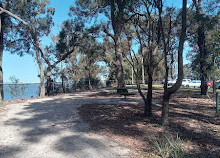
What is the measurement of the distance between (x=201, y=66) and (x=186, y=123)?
8.34 m

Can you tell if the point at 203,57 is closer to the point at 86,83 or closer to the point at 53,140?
the point at 53,140

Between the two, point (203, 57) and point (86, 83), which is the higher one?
point (203, 57)

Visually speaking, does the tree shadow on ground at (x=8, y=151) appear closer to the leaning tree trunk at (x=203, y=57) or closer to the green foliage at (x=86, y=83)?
the leaning tree trunk at (x=203, y=57)

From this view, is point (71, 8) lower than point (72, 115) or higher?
higher

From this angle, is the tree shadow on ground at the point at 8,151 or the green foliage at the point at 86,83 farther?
the green foliage at the point at 86,83

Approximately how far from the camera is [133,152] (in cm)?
375

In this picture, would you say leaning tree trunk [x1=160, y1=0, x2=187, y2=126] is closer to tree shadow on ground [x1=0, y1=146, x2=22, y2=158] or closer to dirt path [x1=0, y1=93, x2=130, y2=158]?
dirt path [x1=0, y1=93, x2=130, y2=158]

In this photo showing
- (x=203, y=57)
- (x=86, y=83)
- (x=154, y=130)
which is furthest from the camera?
(x=86, y=83)

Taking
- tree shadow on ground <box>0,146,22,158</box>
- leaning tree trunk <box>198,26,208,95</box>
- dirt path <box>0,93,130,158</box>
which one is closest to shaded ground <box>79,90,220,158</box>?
dirt path <box>0,93,130,158</box>

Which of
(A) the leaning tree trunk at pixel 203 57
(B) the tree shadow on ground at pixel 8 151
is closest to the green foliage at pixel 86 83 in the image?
(A) the leaning tree trunk at pixel 203 57

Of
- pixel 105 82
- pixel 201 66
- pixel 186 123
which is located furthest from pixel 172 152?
pixel 105 82

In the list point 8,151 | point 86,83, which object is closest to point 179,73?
point 8,151

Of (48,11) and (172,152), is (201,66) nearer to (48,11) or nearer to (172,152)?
(172,152)

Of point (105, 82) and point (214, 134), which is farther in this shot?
point (105, 82)
